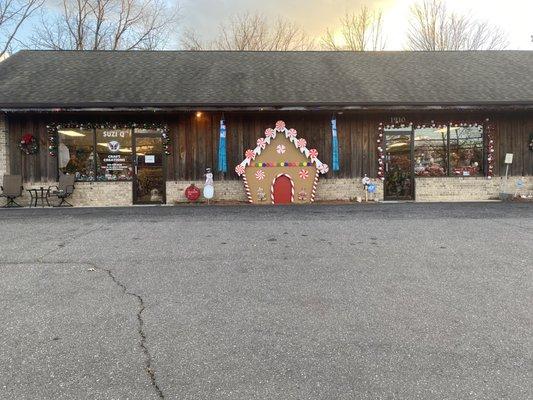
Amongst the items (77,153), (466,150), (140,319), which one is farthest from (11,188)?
(466,150)

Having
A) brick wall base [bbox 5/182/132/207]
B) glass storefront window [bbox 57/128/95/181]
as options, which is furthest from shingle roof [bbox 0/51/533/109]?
brick wall base [bbox 5/182/132/207]

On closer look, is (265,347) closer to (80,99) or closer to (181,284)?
Result: (181,284)

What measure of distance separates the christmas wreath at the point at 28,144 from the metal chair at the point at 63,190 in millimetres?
1088

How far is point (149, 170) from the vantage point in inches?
520

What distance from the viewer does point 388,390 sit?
104 inches

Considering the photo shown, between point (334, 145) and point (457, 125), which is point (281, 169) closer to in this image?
point (334, 145)

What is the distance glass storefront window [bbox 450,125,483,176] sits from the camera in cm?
1367

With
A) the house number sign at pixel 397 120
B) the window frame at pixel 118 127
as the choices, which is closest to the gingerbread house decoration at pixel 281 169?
the window frame at pixel 118 127

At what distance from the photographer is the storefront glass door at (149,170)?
1316 centimetres

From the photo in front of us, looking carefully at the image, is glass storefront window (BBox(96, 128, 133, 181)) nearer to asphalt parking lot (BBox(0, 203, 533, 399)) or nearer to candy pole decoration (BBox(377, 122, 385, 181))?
asphalt parking lot (BBox(0, 203, 533, 399))

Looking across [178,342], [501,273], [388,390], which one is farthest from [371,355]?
[501,273]

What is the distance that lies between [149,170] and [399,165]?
25.4 feet

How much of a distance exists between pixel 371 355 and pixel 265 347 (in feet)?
2.51

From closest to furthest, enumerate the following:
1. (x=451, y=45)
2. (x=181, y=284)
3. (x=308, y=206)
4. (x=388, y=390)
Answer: (x=388, y=390)
(x=181, y=284)
(x=308, y=206)
(x=451, y=45)
